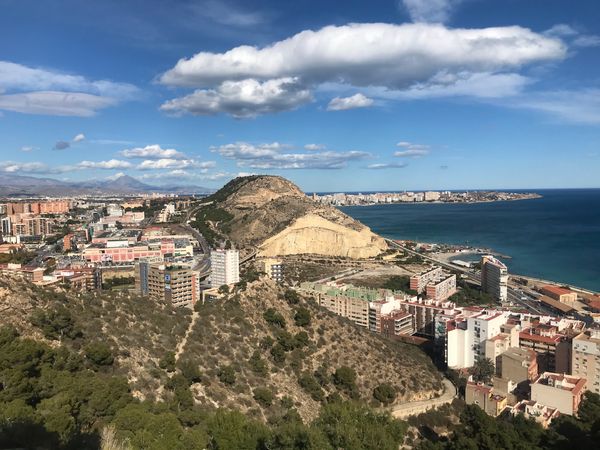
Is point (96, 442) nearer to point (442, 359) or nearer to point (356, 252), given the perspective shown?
point (442, 359)

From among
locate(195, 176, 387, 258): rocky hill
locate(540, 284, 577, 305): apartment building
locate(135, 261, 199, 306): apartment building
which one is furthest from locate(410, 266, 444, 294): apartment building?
locate(135, 261, 199, 306): apartment building

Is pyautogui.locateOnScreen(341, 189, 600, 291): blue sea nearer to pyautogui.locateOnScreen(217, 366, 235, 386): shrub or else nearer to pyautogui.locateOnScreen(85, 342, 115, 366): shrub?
pyautogui.locateOnScreen(217, 366, 235, 386): shrub

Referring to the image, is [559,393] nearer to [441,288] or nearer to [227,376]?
[227,376]

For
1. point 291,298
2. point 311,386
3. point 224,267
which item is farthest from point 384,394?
point 224,267

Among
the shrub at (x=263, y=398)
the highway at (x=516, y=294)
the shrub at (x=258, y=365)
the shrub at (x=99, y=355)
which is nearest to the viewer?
the shrub at (x=99, y=355)

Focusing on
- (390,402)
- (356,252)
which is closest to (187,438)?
(390,402)

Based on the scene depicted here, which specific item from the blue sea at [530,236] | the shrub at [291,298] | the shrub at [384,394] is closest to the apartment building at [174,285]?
the shrub at [291,298]

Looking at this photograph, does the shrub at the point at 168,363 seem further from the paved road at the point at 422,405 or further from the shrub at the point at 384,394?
the paved road at the point at 422,405
